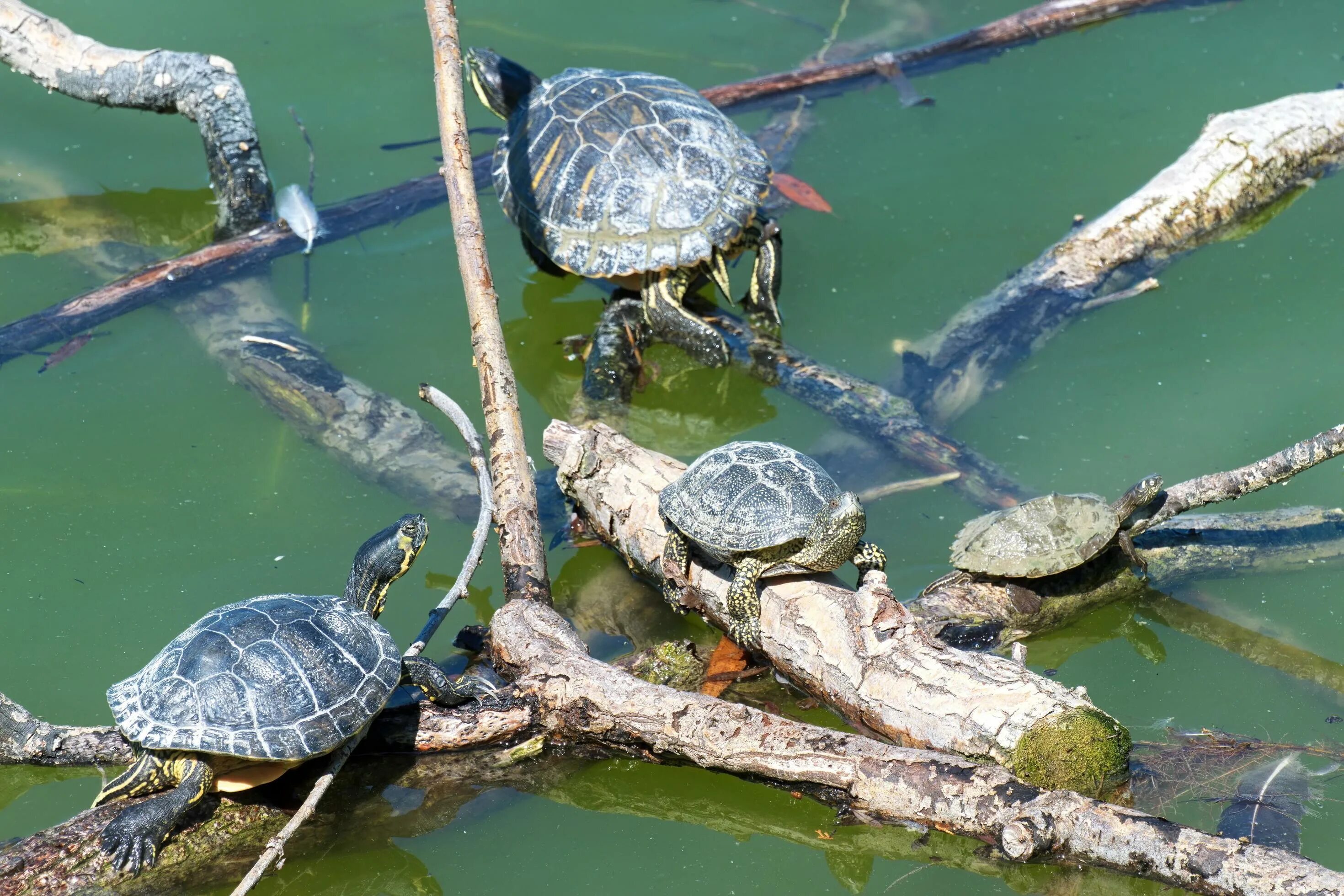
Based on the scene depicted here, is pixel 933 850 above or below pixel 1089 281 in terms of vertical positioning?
below

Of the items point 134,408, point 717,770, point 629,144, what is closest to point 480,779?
point 717,770

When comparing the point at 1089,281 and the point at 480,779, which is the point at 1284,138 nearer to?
the point at 1089,281

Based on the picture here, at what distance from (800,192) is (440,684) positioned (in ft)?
13.5

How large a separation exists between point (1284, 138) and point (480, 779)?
549 cm

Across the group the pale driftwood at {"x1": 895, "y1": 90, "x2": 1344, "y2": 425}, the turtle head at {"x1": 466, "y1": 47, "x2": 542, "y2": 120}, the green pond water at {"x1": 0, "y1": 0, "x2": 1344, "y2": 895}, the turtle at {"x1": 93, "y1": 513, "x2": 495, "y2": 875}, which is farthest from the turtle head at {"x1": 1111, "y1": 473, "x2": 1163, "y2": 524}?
the turtle head at {"x1": 466, "y1": 47, "x2": 542, "y2": 120}

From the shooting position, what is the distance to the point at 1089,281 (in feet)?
18.9

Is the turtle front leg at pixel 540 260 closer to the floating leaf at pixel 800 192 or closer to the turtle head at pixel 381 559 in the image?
the floating leaf at pixel 800 192

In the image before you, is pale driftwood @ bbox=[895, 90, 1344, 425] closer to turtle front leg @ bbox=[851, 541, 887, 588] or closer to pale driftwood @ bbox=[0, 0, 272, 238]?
turtle front leg @ bbox=[851, 541, 887, 588]

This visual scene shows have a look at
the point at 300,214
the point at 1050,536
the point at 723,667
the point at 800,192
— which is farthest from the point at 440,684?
the point at 800,192

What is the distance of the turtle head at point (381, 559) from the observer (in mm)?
3850

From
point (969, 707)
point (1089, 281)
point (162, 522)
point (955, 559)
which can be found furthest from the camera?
point (1089, 281)

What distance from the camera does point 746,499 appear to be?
374 centimetres

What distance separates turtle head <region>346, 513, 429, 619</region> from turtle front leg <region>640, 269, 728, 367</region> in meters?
2.10

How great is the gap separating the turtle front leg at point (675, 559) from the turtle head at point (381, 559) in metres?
0.84
